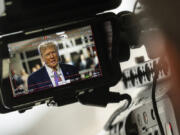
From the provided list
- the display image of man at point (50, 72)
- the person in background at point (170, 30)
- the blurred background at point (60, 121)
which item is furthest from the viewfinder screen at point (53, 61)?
the blurred background at point (60, 121)

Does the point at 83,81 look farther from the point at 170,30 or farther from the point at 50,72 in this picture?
the point at 170,30

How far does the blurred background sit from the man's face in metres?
0.33

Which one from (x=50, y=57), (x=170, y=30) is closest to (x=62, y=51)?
(x=50, y=57)

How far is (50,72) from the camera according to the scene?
0.52 m

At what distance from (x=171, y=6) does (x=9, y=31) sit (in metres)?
0.33

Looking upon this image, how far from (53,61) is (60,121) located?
1.25 feet

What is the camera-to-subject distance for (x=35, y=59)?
1.68 ft

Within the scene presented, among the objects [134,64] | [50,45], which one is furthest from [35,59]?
[134,64]

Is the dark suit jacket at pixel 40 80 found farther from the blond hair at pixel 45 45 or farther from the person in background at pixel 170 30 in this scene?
the person in background at pixel 170 30

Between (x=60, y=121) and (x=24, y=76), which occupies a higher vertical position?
(x=24, y=76)

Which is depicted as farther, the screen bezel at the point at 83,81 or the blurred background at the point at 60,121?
the blurred background at the point at 60,121

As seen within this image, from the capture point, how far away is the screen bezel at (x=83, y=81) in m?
0.50

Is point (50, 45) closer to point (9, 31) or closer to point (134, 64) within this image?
point (9, 31)

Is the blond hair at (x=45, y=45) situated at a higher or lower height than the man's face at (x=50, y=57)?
higher
